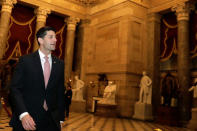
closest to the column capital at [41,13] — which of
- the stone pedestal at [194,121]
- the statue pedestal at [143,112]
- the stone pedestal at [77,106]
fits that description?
the stone pedestal at [77,106]

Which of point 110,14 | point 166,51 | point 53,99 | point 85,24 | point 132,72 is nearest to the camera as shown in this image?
point 53,99

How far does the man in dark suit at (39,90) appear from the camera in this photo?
1913 millimetres

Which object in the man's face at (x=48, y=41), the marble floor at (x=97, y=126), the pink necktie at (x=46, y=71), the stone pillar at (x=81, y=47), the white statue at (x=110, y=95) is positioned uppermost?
the stone pillar at (x=81, y=47)

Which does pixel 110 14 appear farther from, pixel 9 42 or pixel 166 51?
pixel 9 42

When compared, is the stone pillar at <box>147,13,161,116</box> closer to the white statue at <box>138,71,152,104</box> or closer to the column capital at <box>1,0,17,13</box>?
the white statue at <box>138,71,152,104</box>

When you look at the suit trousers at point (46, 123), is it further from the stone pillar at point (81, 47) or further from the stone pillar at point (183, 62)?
the stone pillar at point (81, 47)

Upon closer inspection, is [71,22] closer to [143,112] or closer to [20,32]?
[20,32]

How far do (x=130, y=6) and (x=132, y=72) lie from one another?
4460 mm

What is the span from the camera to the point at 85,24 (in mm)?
17281

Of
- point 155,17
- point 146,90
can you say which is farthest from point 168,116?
point 155,17

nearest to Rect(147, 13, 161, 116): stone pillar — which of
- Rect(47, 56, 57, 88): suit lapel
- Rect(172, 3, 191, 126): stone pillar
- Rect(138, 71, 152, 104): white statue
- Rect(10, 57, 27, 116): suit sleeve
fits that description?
Rect(138, 71, 152, 104): white statue

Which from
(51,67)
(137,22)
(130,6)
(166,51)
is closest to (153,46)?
(166,51)

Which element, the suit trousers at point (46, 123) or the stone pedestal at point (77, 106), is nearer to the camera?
the suit trousers at point (46, 123)

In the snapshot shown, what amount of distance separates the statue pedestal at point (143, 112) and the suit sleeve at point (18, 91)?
10.8 metres
